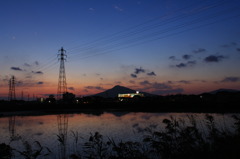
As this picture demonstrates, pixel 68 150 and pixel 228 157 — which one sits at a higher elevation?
pixel 228 157

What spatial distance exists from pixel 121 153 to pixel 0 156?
3916 millimetres

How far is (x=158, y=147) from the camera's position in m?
6.93

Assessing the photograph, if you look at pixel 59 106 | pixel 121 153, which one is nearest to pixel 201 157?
pixel 121 153

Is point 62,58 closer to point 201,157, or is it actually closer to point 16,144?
point 16,144

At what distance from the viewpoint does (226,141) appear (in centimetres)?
776

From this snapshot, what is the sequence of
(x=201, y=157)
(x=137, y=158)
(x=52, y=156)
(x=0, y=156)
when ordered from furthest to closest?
1. (x=52, y=156)
2. (x=137, y=158)
3. (x=201, y=157)
4. (x=0, y=156)

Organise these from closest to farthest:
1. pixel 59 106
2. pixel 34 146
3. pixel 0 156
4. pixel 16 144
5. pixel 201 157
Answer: pixel 0 156 → pixel 201 157 → pixel 34 146 → pixel 16 144 → pixel 59 106

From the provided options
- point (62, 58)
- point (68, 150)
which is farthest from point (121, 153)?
point (62, 58)

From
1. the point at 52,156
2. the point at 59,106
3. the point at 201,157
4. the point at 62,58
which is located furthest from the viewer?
the point at 59,106

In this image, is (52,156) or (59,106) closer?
(52,156)

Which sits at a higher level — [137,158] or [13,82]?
[13,82]

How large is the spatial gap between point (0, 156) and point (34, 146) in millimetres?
15275

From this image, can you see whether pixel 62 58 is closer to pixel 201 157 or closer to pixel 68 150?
pixel 68 150

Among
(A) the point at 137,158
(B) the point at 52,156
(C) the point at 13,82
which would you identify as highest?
(C) the point at 13,82
